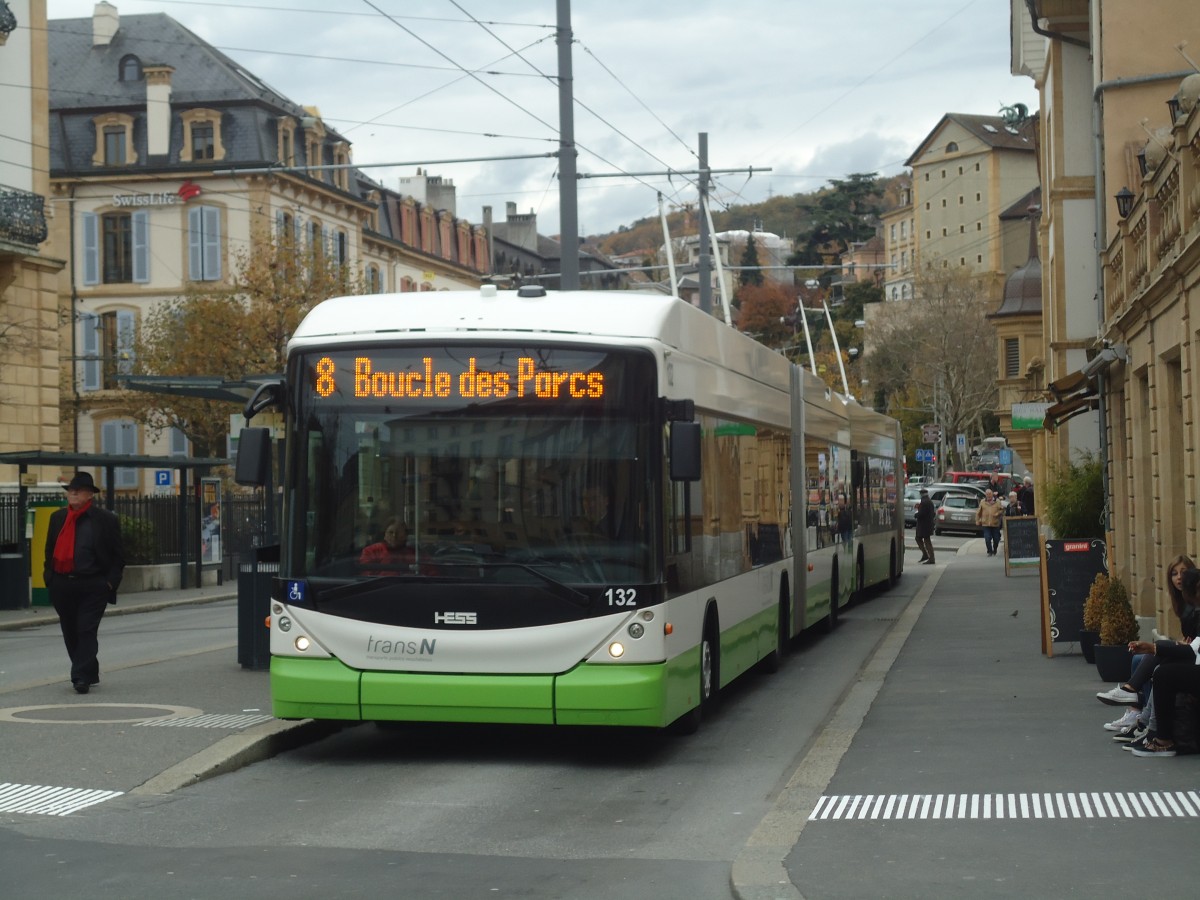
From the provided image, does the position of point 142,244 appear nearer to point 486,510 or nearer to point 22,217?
point 22,217

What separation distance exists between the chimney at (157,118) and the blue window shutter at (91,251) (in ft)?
10.2

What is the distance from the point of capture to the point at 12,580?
27797 mm

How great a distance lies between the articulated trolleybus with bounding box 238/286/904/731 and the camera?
10234 millimetres

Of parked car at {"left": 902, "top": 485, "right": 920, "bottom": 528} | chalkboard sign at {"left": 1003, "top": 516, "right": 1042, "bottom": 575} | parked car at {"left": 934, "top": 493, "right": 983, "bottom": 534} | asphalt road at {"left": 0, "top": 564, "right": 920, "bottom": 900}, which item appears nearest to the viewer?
asphalt road at {"left": 0, "top": 564, "right": 920, "bottom": 900}

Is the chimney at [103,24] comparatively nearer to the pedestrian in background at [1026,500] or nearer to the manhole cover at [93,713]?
the pedestrian in background at [1026,500]

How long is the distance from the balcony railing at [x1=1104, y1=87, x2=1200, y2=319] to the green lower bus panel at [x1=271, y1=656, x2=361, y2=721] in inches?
272

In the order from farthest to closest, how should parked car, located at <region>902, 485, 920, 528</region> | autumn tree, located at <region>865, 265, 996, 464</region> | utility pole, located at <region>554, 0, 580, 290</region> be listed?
1. autumn tree, located at <region>865, 265, 996, 464</region>
2. parked car, located at <region>902, 485, 920, 528</region>
3. utility pole, located at <region>554, 0, 580, 290</region>

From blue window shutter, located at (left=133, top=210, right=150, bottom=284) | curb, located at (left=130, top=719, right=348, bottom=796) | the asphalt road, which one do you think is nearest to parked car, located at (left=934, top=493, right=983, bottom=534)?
blue window shutter, located at (left=133, top=210, right=150, bottom=284)

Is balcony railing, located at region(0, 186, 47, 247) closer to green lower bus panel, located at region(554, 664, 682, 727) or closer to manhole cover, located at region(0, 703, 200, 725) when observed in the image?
manhole cover, located at region(0, 703, 200, 725)

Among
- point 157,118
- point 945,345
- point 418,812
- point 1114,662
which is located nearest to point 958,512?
point 945,345

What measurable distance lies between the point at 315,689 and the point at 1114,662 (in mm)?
6903

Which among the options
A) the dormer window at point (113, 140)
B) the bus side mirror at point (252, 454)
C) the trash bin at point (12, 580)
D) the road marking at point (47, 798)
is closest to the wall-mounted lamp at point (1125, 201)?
the bus side mirror at point (252, 454)

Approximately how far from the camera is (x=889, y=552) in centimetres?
2919

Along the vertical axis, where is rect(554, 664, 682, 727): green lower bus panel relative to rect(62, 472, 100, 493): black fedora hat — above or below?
below
